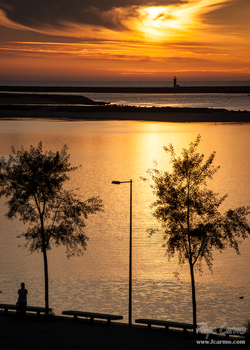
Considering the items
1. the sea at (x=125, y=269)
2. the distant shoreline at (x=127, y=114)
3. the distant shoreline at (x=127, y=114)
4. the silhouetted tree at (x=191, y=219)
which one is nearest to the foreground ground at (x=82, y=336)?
the sea at (x=125, y=269)

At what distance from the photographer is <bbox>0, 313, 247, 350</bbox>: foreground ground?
24094 mm

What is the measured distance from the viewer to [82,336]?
26172 mm

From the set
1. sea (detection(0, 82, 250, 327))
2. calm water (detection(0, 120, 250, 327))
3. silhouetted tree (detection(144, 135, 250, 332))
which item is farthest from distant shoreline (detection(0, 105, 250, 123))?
silhouetted tree (detection(144, 135, 250, 332))

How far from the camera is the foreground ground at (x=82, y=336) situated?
2409cm

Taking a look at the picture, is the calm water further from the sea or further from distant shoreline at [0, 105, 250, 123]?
distant shoreline at [0, 105, 250, 123]

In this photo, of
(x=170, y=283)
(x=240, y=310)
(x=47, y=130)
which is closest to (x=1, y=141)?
(x=47, y=130)

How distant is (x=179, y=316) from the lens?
107ft

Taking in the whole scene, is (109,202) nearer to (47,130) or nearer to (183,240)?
(183,240)

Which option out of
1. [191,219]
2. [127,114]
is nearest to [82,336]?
[191,219]

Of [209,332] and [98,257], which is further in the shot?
[98,257]

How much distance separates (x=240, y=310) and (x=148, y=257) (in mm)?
11808

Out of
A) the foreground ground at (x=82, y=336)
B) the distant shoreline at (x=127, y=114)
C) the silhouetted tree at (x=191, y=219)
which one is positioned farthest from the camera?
the distant shoreline at (x=127, y=114)

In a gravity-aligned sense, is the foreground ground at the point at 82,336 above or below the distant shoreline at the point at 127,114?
below

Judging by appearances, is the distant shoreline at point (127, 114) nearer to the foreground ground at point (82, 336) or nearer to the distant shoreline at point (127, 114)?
the distant shoreline at point (127, 114)
